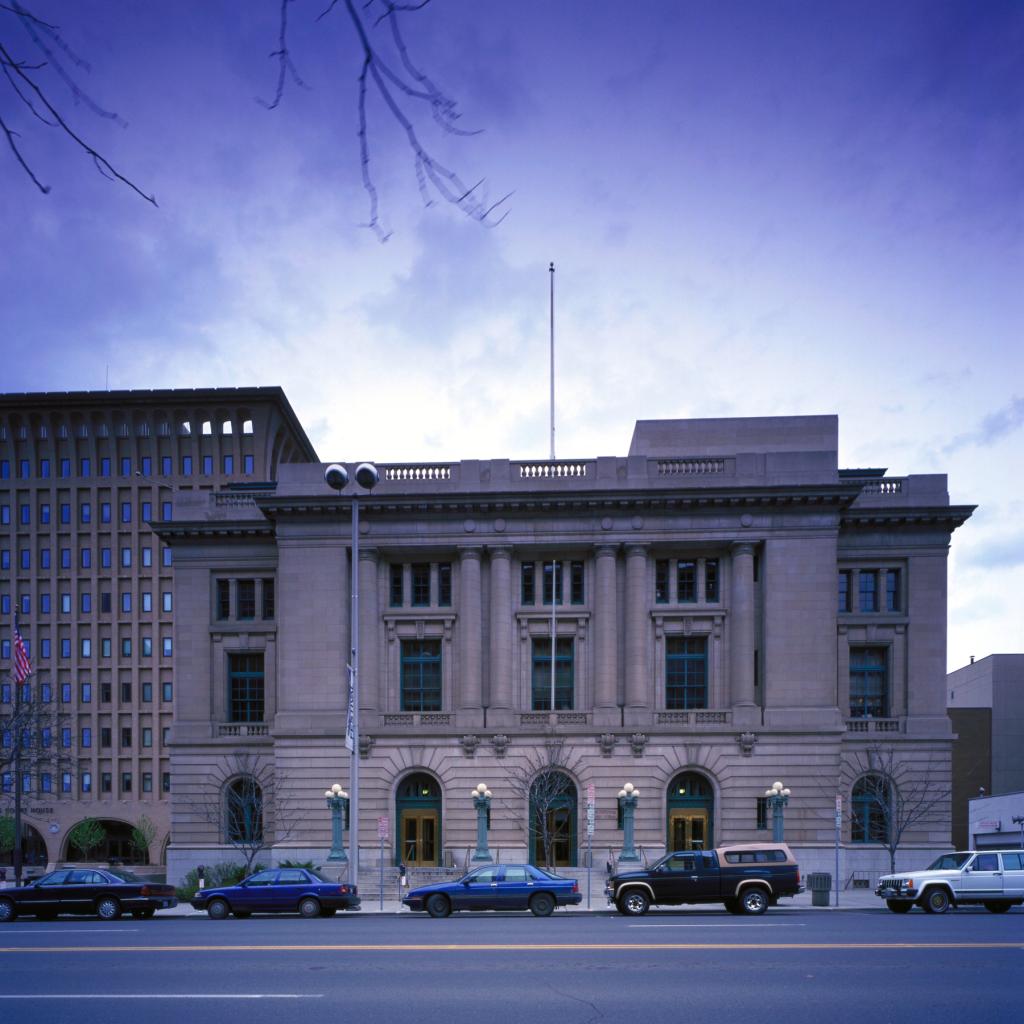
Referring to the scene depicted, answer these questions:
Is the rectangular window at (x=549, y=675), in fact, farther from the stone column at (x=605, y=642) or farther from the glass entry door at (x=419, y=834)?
the glass entry door at (x=419, y=834)

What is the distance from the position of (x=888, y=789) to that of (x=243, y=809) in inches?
1167

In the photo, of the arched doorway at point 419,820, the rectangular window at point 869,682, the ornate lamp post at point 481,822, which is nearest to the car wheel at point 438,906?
the ornate lamp post at point 481,822

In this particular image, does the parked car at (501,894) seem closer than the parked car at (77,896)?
Yes

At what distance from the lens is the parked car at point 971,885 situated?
27.0 m

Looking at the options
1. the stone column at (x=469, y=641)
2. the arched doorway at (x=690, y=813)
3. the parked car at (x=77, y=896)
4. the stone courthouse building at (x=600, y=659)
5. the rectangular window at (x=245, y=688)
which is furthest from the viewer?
the rectangular window at (x=245, y=688)

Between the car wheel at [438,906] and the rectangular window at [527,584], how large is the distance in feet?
70.2

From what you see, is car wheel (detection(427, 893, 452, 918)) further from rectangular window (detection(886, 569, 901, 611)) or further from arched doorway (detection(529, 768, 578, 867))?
rectangular window (detection(886, 569, 901, 611))

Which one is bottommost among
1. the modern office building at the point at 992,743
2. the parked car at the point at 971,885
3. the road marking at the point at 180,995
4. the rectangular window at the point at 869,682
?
the modern office building at the point at 992,743

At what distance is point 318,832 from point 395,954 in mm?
30048

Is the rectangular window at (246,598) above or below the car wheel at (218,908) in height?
above

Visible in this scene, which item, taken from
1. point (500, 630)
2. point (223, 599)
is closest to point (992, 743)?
point (500, 630)

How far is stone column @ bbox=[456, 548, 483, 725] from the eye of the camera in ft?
151

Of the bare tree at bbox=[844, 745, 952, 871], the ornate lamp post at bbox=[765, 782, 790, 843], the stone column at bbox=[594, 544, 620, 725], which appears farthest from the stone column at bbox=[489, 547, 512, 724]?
the bare tree at bbox=[844, 745, 952, 871]

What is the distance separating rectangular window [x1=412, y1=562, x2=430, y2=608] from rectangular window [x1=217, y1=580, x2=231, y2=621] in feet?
32.7
